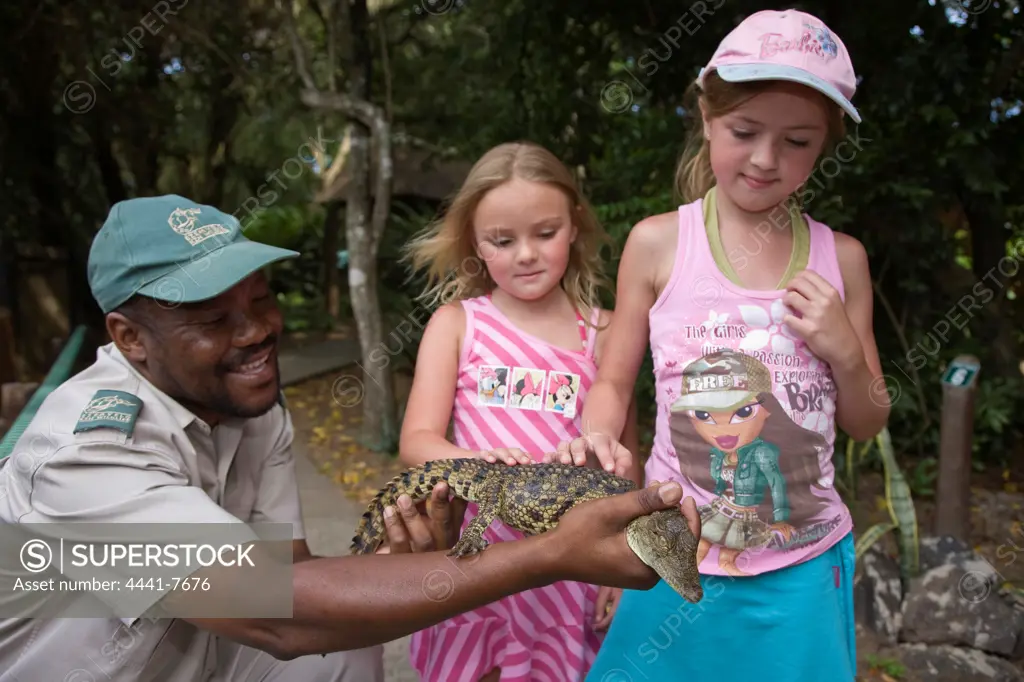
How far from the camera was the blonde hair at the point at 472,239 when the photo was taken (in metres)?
2.75

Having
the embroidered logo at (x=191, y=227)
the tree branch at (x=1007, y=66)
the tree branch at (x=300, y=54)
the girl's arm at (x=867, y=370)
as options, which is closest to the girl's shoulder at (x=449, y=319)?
the embroidered logo at (x=191, y=227)

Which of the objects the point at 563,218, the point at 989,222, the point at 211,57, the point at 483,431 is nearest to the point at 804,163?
the point at 563,218

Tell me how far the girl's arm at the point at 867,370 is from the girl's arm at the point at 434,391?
116 cm

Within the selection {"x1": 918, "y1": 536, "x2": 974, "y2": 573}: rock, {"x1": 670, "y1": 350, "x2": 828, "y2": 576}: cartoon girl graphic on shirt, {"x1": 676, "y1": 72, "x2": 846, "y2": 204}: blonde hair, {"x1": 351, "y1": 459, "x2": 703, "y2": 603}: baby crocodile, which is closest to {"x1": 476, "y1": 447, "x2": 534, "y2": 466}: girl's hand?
{"x1": 351, "y1": 459, "x2": 703, "y2": 603}: baby crocodile

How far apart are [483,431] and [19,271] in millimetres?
10878

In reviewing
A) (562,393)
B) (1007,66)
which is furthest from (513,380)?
(1007,66)

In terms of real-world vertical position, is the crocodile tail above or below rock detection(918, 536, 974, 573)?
above

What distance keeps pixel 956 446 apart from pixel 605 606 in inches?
131

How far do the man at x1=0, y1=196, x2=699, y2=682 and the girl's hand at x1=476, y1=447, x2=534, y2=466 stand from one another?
0.18m

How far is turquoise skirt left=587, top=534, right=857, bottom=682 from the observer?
222 cm

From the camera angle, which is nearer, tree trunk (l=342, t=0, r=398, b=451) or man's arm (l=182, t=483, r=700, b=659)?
man's arm (l=182, t=483, r=700, b=659)

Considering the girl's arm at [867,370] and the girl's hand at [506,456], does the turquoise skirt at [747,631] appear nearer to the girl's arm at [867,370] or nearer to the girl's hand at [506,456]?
the girl's arm at [867,370]

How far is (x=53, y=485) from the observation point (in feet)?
6.67

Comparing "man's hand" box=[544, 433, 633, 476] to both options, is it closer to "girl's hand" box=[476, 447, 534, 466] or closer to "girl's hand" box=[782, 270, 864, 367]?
"girl's hand" box=[476, 447, 534, 466]
